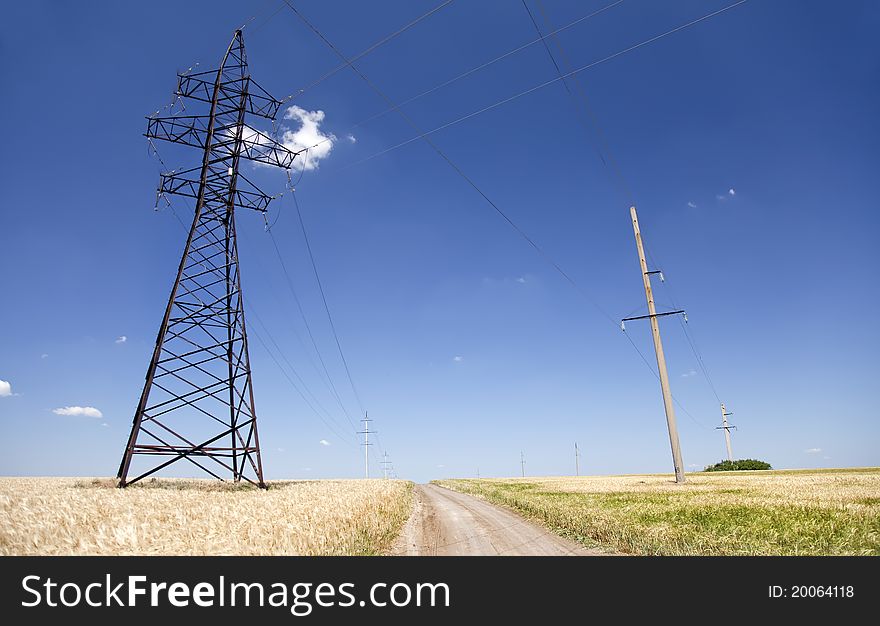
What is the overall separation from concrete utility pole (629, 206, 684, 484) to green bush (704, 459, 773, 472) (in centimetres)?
6171

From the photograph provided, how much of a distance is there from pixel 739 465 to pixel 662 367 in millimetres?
65799

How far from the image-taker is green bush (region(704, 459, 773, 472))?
79188 millimetres

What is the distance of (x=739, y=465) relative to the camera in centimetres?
7975

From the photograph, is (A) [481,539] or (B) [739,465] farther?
→ (B) [739,465]

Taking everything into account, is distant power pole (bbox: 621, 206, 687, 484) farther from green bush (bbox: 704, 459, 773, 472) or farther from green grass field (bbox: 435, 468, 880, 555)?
green bush (bbox: 704, 459, 773, 472)

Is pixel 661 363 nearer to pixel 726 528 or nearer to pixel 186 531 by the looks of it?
pixel 726 528

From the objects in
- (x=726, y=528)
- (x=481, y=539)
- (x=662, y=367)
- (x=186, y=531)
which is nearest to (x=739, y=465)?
(x=662, y=367)

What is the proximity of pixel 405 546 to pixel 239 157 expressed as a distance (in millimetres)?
22092
